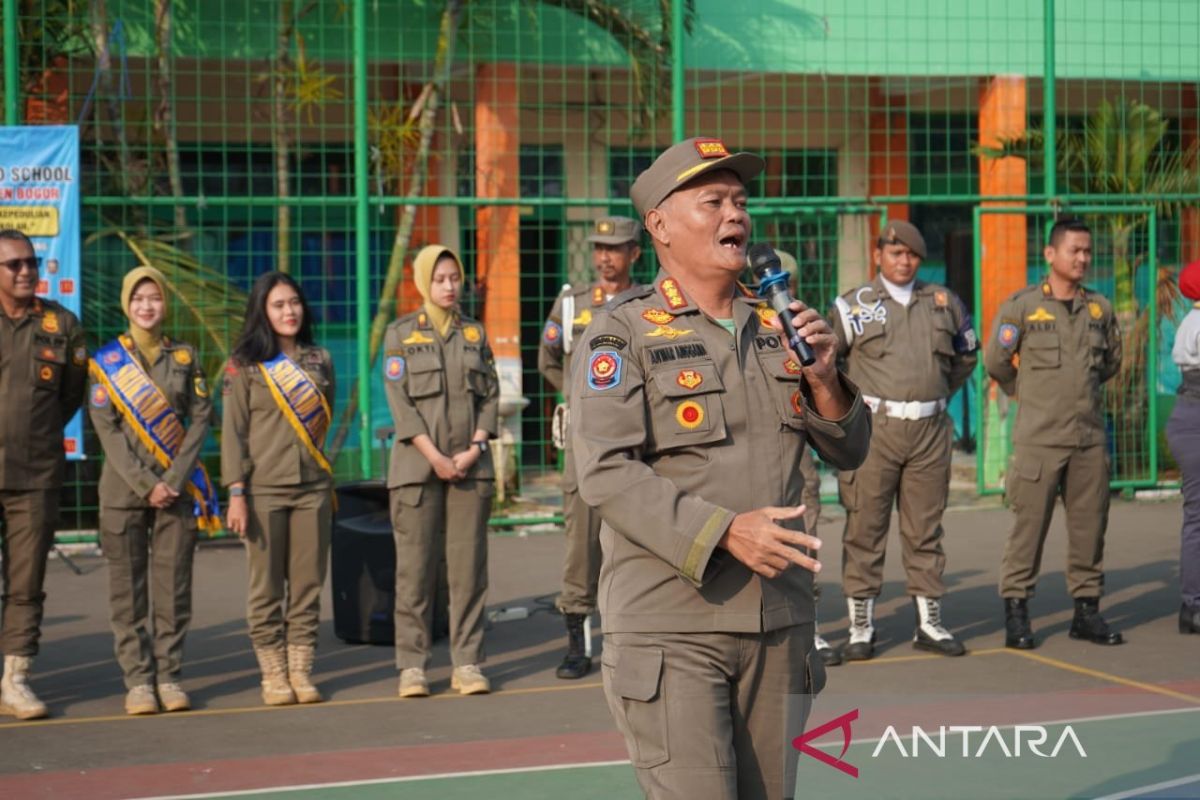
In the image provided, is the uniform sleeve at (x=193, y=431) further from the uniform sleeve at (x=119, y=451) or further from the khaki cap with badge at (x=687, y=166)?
the khaki cap with badge at (x=687, y=166)

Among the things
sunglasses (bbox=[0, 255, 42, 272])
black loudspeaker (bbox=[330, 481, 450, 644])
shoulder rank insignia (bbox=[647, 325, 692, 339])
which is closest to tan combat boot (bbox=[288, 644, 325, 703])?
black loudspeaker (bbox=[330, 481, 450, 644])

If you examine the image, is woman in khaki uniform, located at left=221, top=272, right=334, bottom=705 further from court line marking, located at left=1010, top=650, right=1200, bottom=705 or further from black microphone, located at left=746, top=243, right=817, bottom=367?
black microphone, located at left=746, top=243, right=817, bottom=367

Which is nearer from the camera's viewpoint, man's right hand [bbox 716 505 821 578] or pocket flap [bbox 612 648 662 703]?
man's right hand [bbox 716 505 821 578]

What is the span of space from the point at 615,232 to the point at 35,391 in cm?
304

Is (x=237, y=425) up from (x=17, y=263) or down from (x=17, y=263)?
down

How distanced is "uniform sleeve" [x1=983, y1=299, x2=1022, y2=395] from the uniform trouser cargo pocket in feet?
19.8

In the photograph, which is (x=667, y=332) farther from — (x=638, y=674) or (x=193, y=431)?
(x=193, y=431)

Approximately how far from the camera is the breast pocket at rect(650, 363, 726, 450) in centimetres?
393

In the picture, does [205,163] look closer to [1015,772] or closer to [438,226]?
[438,226]

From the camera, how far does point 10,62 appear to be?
12.2 m

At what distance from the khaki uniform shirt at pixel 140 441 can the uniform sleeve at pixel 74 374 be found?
7.6 inches

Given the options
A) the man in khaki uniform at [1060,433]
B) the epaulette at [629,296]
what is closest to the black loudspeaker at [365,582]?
the man in khaki uniform at [1060,433]

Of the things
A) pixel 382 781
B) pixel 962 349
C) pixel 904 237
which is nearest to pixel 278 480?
pixel 382 781

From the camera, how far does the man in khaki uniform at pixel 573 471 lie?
8.66 meters
